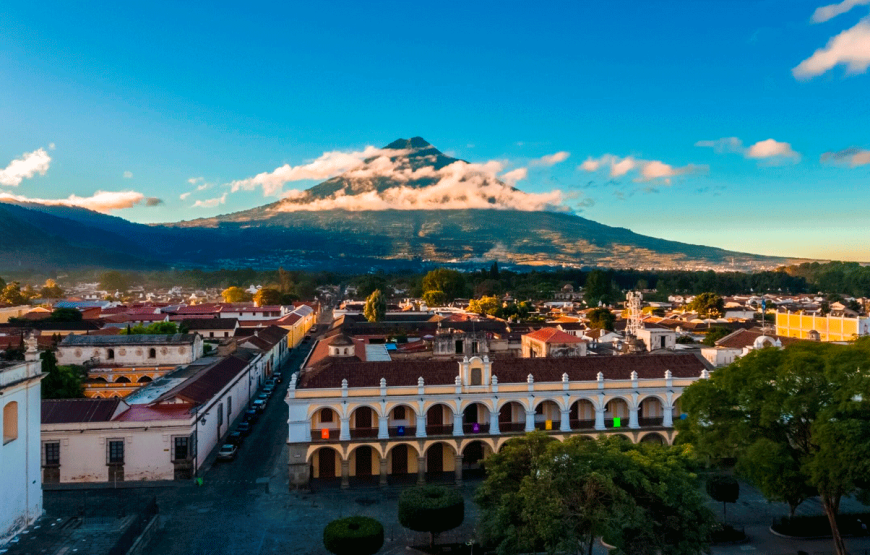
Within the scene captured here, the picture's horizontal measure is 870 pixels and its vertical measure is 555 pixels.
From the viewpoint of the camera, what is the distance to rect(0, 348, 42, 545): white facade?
58.8 ft

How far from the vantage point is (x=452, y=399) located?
95.8 feet

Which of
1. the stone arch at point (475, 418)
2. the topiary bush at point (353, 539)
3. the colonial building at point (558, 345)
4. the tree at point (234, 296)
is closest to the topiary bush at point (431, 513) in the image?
the topiary bush at point (353, 539)

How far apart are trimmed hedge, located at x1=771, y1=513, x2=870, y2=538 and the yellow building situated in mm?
25630

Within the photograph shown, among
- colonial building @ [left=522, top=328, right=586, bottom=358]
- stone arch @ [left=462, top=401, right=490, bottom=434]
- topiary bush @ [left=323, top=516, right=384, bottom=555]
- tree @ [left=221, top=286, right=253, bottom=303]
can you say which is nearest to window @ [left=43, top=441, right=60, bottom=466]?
topiary bush @ [left=323, top=516, right=384, bottom=555]

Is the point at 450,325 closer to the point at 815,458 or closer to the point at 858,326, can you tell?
the point at 858,326

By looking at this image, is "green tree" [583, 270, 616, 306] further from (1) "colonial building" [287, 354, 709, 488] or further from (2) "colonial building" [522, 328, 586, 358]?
(1) "colonial building" [287, 354, 709, 488]

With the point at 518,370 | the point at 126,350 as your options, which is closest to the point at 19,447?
the point at 518,370

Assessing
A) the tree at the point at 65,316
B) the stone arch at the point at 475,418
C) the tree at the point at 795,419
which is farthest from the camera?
the tree at the point at 65,316

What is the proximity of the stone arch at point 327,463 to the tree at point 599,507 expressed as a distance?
12.6 metres

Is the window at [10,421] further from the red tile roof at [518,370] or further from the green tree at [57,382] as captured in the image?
the green tree at [57,382]

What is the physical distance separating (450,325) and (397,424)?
1139 inches

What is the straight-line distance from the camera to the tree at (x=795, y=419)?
58.0ft

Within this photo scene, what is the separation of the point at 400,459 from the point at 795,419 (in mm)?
17491

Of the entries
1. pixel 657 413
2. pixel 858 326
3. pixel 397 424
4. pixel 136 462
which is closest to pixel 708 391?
pixel 657 413
